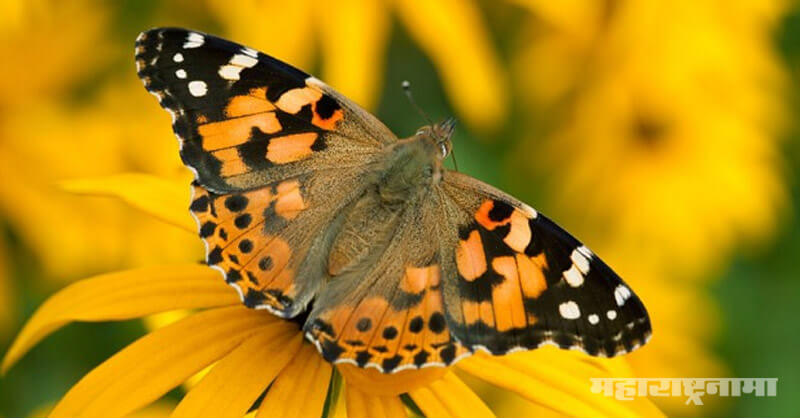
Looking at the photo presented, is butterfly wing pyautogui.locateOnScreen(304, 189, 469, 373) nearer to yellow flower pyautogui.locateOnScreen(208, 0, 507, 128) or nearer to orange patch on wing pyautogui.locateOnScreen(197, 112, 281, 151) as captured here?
orange patch on wing pyautogui.locateOnScreen(197, 112, 281, 151)

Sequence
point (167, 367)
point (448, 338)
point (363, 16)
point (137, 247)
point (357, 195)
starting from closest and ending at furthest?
point (448, 338), point (167, 367), point (357, 195), point (363, 16), point (137, 247)

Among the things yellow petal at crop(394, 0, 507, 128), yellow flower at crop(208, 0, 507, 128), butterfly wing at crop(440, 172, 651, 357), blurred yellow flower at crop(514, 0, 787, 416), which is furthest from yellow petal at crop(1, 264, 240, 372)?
blurred yellow flower at crop(514, 0, 787, 416)

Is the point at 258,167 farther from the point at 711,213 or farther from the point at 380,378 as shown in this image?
the point at 711,213

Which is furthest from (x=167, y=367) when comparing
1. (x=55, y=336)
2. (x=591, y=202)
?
(x=591, y=202)

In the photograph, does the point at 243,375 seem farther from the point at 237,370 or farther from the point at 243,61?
the point at 243,61

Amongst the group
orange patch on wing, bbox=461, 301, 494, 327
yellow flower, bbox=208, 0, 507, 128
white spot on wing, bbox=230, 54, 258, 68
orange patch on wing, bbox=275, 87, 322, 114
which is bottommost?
orange patch on wing, bbox=461, 301, 494, 327

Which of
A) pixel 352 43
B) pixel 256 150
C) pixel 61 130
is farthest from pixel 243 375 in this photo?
pixel 61 130
